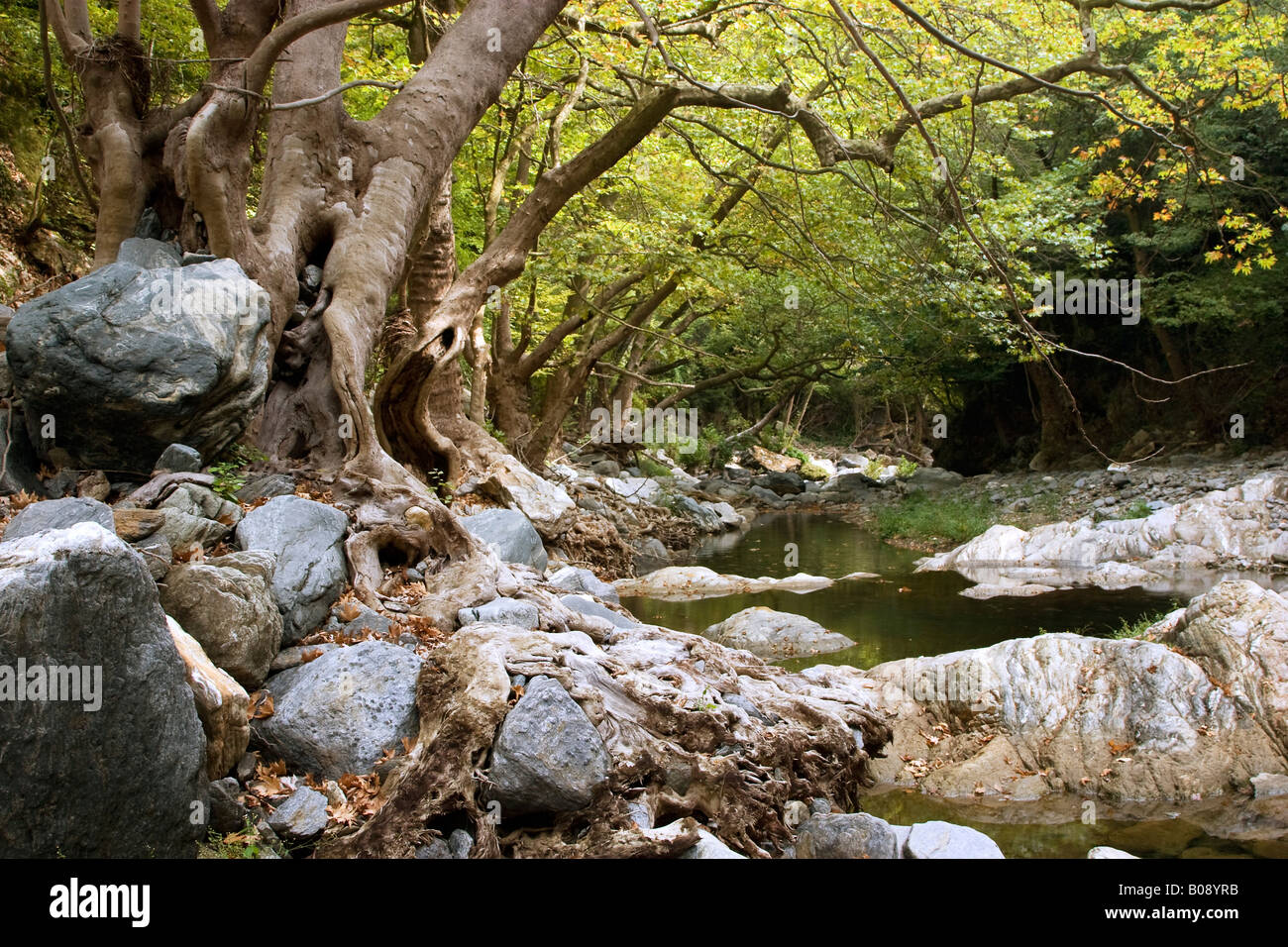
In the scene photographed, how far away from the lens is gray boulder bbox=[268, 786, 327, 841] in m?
3.38

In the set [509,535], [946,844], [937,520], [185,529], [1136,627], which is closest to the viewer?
[946,844]

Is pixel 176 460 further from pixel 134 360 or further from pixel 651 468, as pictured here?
pixel 651 468

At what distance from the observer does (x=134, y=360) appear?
4.69m

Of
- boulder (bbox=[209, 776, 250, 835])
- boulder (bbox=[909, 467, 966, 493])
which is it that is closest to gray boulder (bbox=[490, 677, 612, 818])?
boulder (bbox=[209, 776, 250, 835])

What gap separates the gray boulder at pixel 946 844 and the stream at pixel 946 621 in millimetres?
916

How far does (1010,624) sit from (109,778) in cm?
945

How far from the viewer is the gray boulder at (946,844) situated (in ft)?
14.0

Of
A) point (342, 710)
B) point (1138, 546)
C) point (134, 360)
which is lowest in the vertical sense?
point (342, 710)

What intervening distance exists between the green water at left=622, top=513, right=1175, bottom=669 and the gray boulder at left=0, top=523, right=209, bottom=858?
654cm

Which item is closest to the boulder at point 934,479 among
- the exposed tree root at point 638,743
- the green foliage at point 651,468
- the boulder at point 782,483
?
the boulder at point 782,483

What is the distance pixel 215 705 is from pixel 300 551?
1593 millimetres

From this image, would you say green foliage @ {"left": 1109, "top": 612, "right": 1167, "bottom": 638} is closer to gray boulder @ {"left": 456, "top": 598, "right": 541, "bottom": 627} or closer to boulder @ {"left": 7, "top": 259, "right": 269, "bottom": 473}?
gray boulder @ {"left": 456, "top": 598, "right": 541, "bottom": 627}

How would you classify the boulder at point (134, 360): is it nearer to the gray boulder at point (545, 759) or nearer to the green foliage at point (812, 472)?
the gray boulder at point (545, 759)

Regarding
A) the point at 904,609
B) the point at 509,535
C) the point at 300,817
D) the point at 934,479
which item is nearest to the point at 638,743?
the point at 300,817
